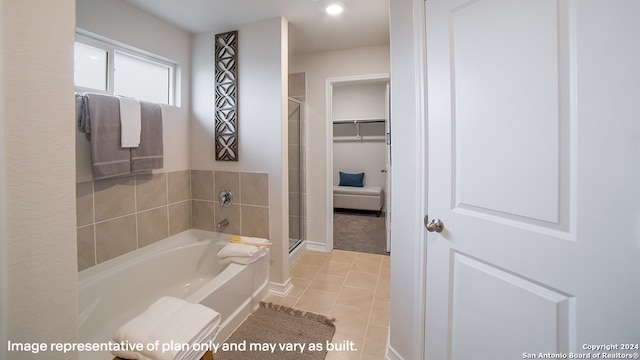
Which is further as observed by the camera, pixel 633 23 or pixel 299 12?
pixel 299 12

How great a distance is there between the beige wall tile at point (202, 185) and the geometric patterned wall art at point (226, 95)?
25cm

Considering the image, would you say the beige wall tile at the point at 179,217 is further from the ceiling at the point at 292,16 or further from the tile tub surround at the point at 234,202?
the ceiling at the point at 292,16

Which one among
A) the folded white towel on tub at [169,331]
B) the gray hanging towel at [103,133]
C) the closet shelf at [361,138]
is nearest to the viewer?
the folded white towel on tub at [169,331]

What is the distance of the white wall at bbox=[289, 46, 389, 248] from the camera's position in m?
2.84

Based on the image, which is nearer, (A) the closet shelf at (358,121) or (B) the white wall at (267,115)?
(B) the white wall at (267,115)

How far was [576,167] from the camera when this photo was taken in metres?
0.73

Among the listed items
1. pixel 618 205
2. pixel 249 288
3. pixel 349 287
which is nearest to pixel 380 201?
pixel 349 287

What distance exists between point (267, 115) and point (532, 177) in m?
1.86

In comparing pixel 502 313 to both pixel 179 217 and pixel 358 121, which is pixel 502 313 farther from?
pixel 358 121

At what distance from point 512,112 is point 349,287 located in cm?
195

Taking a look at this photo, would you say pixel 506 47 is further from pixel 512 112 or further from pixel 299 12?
pixel 299 12

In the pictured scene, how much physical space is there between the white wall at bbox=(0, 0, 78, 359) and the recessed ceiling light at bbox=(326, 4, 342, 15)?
73.8 inches

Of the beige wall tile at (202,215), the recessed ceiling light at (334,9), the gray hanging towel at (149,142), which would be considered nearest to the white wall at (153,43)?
the gray hanging towel at (149,142)

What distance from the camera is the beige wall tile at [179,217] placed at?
2286 mm
